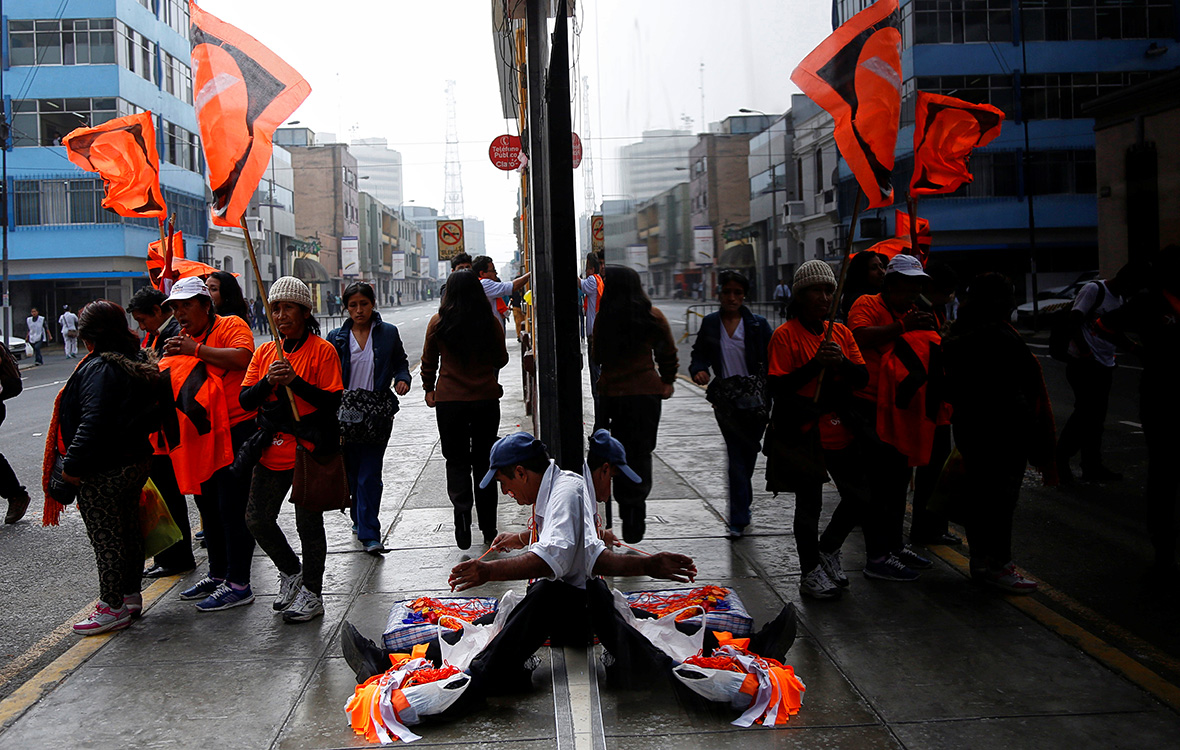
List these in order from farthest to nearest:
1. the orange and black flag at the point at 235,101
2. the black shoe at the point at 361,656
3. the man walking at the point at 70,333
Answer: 1. the man walking at the point at 70,333
2. the orange and black flag at the point at 235,101
3. the black shoe at the point at 361,656

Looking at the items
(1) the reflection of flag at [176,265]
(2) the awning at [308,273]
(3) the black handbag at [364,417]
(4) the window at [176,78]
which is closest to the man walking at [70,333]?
(2) the awning at [308,273]

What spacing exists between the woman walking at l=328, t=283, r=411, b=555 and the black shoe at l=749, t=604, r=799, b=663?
3.02 meters

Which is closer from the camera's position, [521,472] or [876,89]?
[521,472]

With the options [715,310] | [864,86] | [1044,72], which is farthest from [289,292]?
[1044,72]

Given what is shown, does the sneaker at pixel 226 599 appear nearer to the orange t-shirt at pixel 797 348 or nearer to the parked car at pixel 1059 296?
the orange t-shirt at pixel 797 348

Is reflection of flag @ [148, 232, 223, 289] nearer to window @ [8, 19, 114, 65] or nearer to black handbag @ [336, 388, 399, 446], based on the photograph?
black handbag @ [336, 388, 399, 446]

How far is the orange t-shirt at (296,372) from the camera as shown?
15.8 ft

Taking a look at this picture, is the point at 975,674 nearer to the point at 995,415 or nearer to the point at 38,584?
the point at 995,415

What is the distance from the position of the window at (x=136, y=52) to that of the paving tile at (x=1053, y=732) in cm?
4355

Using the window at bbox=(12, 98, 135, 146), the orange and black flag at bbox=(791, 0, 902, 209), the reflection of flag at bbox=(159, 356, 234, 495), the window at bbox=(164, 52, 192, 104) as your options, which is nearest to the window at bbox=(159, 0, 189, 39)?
the window at bbox=(164, 52, 192, 104)

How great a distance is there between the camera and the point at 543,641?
3.58m

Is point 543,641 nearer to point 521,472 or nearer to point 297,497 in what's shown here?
point 521,472

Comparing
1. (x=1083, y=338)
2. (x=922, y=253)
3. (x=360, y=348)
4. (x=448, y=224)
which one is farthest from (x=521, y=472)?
(x=448, y=224)

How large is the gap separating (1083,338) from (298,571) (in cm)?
552
